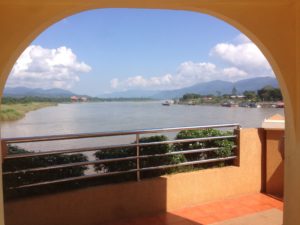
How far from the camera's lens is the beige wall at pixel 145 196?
133 inches

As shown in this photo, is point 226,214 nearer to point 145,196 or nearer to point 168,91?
point 145,196

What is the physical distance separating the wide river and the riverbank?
0.37ft

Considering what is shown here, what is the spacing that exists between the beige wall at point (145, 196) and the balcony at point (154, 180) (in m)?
0.01

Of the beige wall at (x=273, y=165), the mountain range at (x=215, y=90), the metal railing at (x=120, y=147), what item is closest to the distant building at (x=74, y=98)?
the mountain range at (x=215, y=90)

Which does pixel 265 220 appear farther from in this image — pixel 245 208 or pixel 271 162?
pixel 271 162

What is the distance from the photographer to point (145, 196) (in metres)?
3.97

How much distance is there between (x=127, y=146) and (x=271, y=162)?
2.41 metres

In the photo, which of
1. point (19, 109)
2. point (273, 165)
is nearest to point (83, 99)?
point (19, 109)

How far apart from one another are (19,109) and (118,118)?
7.53 feet

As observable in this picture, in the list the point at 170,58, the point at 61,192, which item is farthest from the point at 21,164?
the point at 170,58

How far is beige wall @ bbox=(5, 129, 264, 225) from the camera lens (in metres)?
3.38

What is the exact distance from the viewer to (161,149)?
13.9ft

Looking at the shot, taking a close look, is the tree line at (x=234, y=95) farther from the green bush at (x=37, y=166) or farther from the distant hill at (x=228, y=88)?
the green bush at (x=37, y=166)

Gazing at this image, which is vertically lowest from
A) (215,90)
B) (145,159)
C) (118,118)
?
(145,159)
